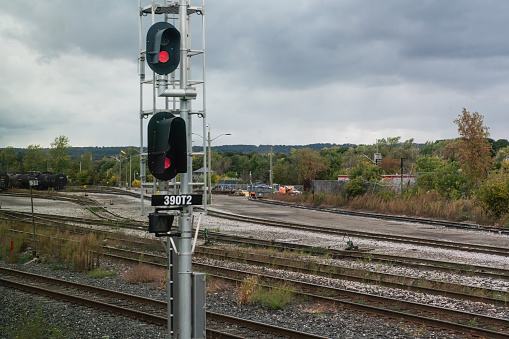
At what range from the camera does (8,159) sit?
132 metres

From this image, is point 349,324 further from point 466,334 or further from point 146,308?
point 146,308

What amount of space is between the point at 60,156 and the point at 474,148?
102 meters

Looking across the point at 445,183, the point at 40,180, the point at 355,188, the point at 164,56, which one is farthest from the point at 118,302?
the point at 40,180

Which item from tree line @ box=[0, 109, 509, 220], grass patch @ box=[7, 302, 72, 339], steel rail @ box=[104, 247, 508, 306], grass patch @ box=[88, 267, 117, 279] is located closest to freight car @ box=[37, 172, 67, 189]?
tree line @ box=[0, 109, 509, 220]

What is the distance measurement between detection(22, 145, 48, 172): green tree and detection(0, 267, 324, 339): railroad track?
379ft

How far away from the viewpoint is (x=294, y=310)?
10.7 metres

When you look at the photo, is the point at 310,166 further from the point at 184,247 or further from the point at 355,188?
the point at 184,247

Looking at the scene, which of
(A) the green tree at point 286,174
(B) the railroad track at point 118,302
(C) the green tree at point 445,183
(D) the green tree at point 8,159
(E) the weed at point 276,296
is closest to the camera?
(B) the railroad track at point 118,302

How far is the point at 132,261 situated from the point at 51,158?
114634mm

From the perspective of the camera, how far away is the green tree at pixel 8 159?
13125 cm

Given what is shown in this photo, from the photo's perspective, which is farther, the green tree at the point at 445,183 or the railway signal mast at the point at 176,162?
the green tree at the point at 445,183

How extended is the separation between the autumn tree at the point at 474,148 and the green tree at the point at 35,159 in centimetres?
10519

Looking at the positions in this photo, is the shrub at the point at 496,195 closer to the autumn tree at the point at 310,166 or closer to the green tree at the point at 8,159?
the autumn tree at the point at 310,166

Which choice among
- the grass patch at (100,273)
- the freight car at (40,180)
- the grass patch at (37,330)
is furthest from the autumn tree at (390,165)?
the grass patch at (37,330)
